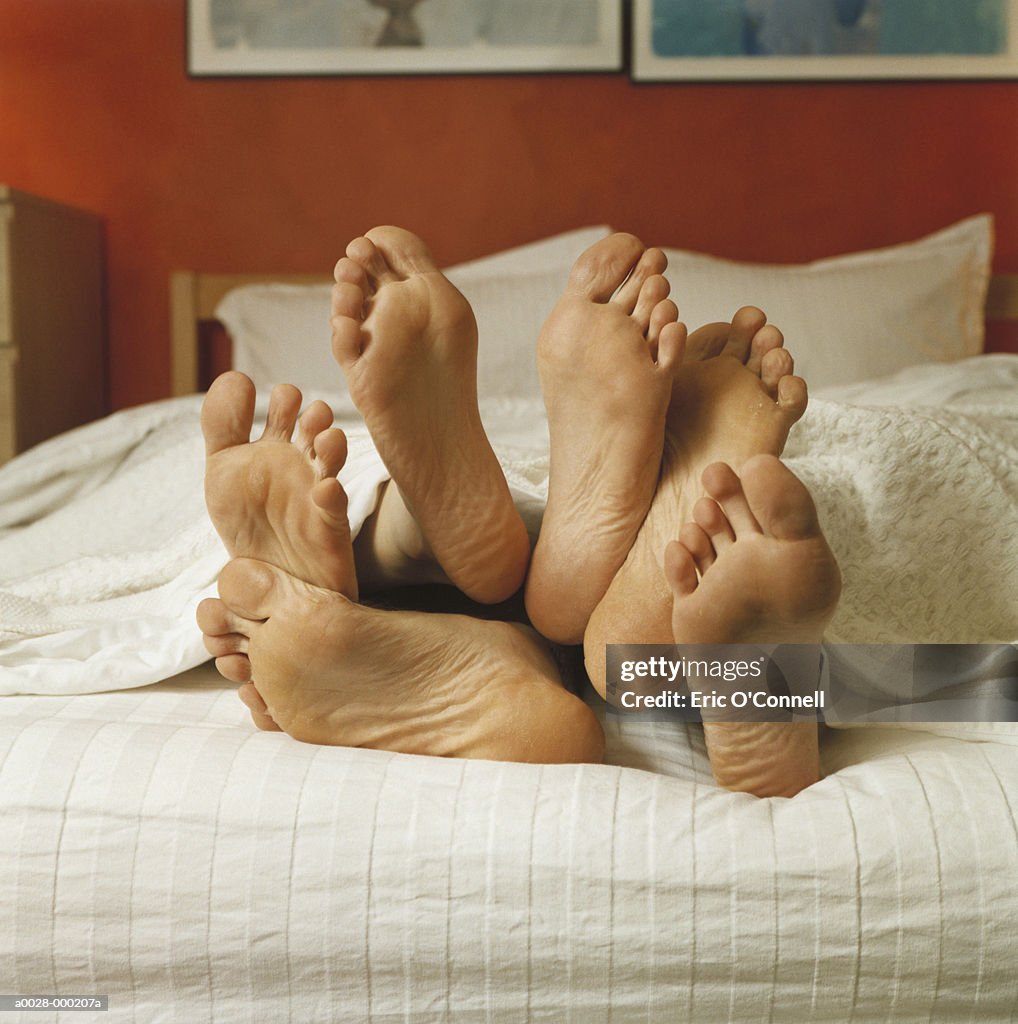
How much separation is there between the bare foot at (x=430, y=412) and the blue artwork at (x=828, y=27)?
1.73 meters

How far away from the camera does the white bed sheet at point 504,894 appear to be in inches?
24.2

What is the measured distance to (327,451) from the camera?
696mm

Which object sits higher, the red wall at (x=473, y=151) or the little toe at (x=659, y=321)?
the red wall at (x=473, y=151)

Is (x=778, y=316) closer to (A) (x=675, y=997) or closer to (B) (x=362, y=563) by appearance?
(B) (x=362, y=563)

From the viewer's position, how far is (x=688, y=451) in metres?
0.75

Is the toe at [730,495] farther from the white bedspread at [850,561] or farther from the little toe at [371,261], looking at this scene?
the little toe at [371,261]

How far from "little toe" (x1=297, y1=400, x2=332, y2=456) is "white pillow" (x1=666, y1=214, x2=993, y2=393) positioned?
1199 mm

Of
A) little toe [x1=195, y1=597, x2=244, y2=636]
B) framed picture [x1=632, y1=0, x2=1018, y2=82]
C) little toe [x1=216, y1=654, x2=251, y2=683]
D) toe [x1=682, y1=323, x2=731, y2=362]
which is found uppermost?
framed picture [x1=632, y1=0, x2=1018, y2=82]

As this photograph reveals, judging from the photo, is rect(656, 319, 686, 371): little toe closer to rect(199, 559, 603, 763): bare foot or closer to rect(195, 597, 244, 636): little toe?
rect(199, 559, 603, 763): bare foot

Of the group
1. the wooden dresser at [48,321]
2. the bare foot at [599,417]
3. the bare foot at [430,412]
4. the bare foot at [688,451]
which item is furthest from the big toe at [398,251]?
the wooden dresser at [48,321]

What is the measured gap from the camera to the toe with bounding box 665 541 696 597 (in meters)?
0.64

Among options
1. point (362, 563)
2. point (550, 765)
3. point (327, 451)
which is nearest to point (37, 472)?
point (362, 563)

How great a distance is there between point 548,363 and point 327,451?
0.19 meters

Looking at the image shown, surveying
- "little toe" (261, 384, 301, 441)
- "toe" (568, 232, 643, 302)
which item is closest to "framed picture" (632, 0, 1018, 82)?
"toe" (568, 232, 643, 302)
